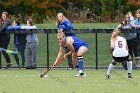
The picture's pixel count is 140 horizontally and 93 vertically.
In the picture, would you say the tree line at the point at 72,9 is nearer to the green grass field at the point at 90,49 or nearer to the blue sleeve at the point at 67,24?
the green grass field at the point at 90,49

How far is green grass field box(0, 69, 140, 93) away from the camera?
15219 millimetres

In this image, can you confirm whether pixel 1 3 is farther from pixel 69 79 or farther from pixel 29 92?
pixel 29 92

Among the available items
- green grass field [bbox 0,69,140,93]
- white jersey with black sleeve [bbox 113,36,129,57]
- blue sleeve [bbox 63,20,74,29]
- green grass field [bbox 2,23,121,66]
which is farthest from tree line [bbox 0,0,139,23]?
white jersey with black sleeve [bbox 113,36,129,57]

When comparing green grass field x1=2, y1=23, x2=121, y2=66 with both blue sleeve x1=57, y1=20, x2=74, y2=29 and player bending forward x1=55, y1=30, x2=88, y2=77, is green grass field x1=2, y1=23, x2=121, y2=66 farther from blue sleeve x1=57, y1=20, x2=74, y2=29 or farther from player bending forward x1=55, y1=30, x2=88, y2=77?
player bending forward x1=55, y1=30, x2=88, y2=77

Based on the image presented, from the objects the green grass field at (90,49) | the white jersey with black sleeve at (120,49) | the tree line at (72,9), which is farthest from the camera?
the tree line at (72,9)

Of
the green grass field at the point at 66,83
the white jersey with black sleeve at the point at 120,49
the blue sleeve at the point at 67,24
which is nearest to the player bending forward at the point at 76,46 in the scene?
the green grass field at the point at 66,83

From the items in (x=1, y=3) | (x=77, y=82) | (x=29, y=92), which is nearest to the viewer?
(x=29, y=92)

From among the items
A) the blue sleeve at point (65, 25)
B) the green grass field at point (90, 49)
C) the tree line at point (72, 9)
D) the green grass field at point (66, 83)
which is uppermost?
the tree line at point (72, 9)

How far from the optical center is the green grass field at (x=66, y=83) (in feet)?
49.9

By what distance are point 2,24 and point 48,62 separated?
6.53 ft

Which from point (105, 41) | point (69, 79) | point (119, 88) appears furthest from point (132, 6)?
point (119, 88)

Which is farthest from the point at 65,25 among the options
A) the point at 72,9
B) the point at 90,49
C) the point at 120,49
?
the point at 72,9

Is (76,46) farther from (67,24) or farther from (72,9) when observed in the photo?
(72,9)

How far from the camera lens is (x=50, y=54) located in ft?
78.9
